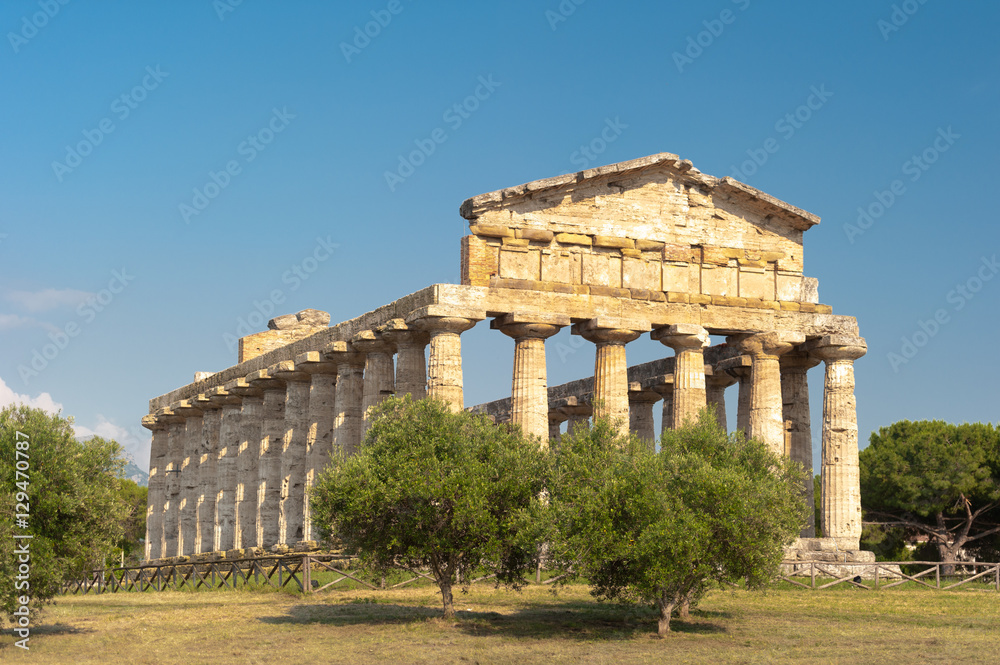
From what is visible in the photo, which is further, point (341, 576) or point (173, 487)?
point (173, 487)

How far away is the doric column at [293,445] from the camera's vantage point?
42719mm

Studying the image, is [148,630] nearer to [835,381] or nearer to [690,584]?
[690,584]

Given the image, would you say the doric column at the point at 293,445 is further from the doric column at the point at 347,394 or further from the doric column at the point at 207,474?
the doric column at the point at 207,474

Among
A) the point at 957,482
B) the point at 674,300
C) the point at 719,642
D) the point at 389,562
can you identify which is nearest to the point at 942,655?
the point at 719,642

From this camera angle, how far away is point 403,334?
1458 inches

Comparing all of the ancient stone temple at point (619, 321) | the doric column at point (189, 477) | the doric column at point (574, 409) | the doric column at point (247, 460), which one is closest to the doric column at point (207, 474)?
the doric column at point (189, 477)

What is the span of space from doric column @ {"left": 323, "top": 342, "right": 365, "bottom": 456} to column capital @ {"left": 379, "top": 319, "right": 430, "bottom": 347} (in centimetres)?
297

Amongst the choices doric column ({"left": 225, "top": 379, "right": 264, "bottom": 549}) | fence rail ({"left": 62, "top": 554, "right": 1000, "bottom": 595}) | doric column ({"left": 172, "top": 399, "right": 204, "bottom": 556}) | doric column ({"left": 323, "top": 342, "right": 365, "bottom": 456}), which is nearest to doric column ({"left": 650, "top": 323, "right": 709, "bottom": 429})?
fence rail ({"left": 62, "top": 554, "right": 1000, "bottom": 595})

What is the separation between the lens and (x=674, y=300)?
1468 inches

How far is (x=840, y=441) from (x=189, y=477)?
2807cm

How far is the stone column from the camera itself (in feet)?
114

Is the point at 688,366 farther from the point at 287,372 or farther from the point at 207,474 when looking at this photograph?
the point at 207,474

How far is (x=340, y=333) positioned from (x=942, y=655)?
24.4 m

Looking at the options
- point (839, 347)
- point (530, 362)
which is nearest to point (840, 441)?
point (839, 347)
